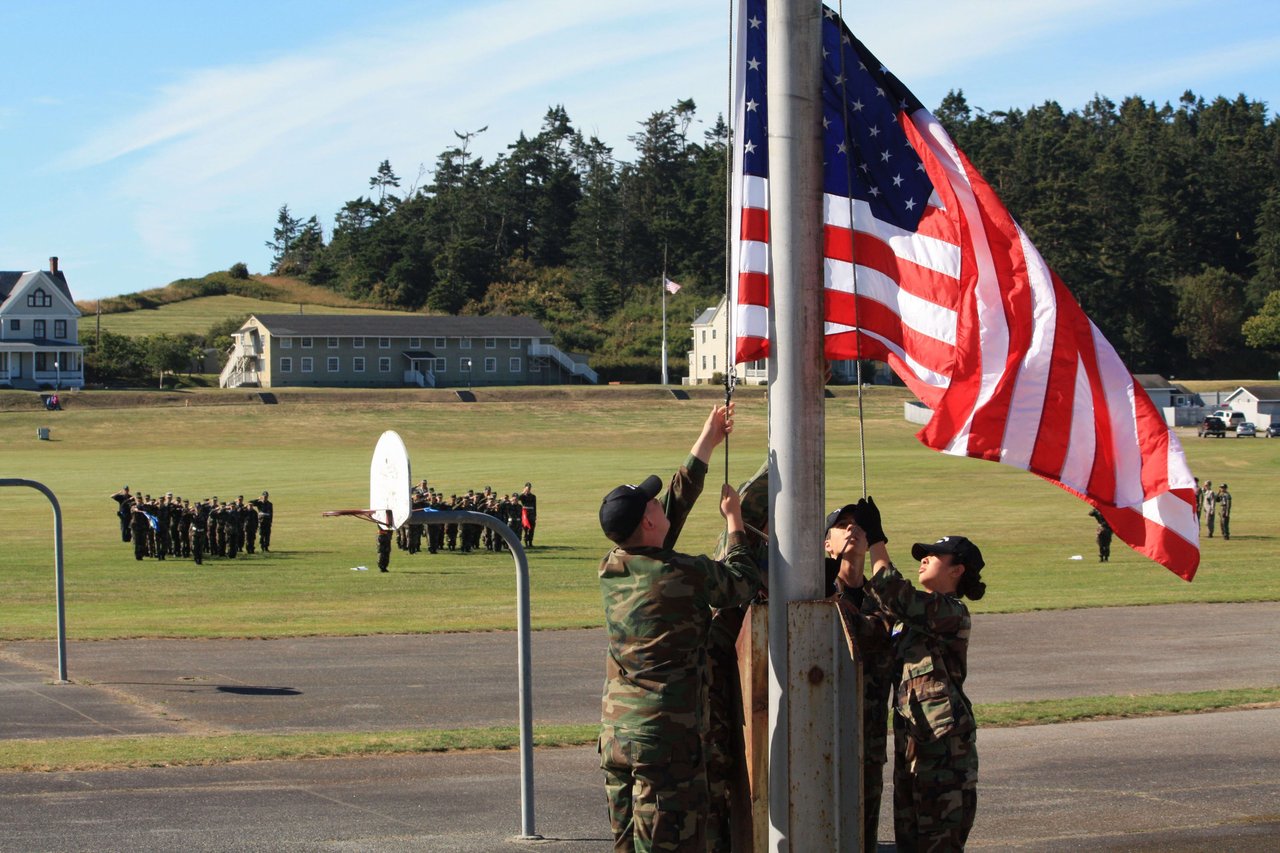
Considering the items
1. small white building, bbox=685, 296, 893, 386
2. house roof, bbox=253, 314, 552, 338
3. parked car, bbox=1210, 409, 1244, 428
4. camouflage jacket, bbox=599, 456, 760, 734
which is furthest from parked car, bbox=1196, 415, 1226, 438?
camouflage jacket, bbox=599, 456, 760, 734

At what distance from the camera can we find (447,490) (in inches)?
2062

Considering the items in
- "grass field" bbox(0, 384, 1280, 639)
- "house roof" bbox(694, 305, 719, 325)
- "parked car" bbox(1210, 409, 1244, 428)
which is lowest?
"grass field" bbox(0, 384, 1280, 639)

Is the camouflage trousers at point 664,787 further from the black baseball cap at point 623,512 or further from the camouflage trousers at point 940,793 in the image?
the camouflage trousers at point 940,793

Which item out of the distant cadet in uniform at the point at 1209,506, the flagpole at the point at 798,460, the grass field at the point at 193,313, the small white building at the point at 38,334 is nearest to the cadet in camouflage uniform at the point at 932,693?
the flagpole at the point at 798,460

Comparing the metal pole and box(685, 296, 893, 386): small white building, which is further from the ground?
box(685, 296, 893, 386): small white building

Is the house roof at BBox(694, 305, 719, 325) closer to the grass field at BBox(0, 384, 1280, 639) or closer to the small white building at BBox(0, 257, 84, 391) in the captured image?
the grass field at BBox(0, 384, 1280, 639)

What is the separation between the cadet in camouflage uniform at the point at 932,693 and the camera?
657cm

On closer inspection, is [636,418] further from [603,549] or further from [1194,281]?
[1194,281]

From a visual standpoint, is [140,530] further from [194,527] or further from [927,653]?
[927,653]

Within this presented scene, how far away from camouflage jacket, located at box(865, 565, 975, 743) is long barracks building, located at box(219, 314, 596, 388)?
106 m

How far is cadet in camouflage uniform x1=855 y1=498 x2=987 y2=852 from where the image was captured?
657 cm

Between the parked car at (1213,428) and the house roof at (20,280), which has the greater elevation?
the house roof at (20,280)

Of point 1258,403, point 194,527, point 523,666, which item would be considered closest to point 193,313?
point 1258,403

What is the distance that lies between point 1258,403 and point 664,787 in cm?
9729
